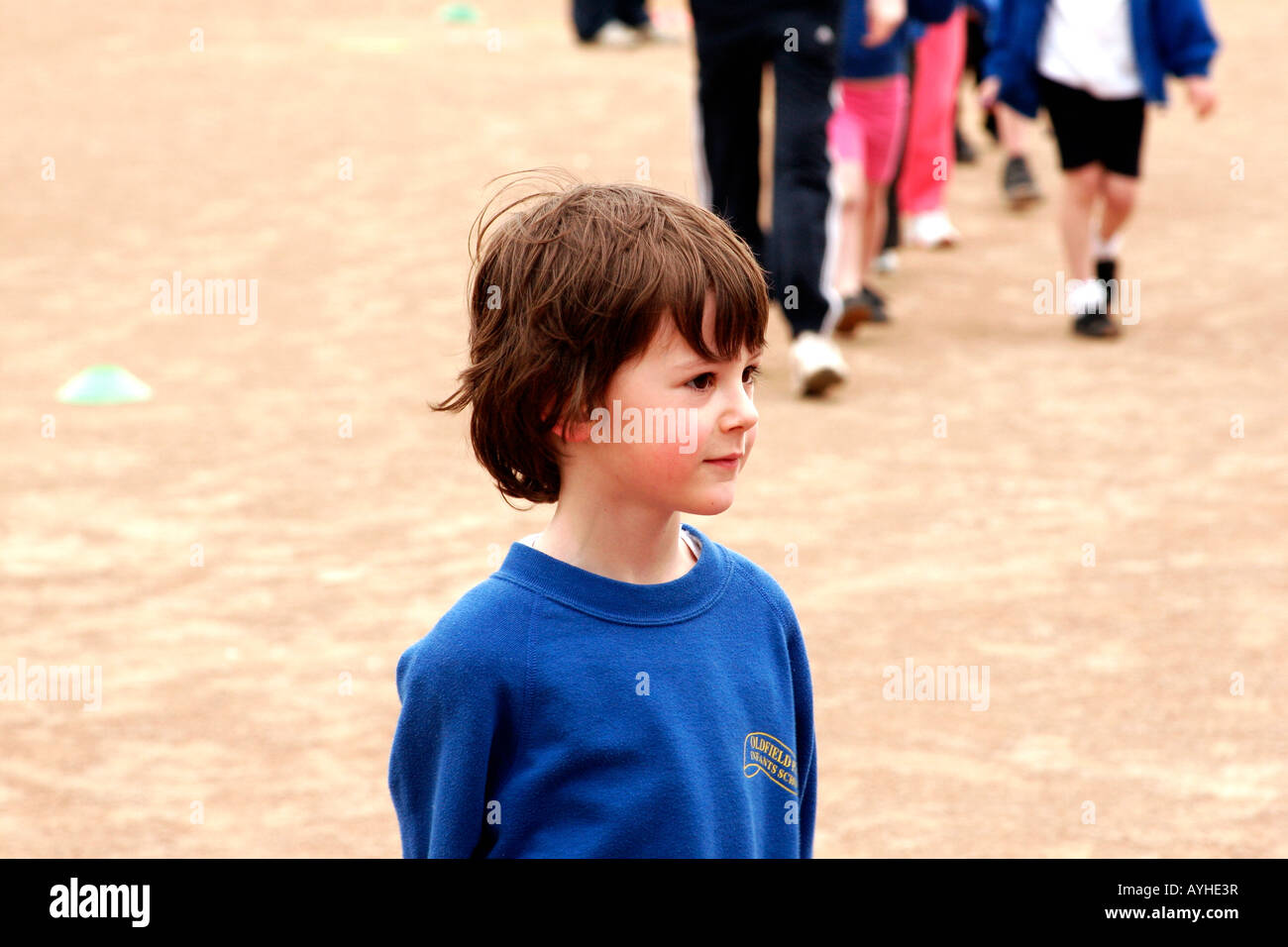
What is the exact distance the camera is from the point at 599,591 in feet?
6.09

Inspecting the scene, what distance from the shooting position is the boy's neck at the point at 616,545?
190 cm

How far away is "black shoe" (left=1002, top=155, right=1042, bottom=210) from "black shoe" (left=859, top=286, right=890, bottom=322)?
90.2 inches

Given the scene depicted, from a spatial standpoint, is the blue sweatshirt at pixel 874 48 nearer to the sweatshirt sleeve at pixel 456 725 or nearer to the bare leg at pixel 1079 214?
the bare leg at pixel 1079 214

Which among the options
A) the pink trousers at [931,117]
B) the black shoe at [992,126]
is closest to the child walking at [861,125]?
the pink trousers at [931,117]

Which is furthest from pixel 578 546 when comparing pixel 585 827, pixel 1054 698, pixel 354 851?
pixel 1054 698

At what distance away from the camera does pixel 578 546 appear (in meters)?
1.90

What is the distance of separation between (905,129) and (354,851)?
19.0 feet

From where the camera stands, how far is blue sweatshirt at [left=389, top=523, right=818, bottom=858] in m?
1.79

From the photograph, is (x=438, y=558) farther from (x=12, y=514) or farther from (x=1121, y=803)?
(x=1121, y=803)

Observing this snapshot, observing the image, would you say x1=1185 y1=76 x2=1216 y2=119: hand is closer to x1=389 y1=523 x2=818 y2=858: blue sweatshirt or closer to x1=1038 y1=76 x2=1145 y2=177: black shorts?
x1=1038 y1=76 x2=1145 y2=177: black shorts

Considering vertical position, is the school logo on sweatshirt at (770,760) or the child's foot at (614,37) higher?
the school logo on sweatshirt at (770,760)

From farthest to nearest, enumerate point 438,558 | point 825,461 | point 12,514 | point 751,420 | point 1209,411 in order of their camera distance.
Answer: point 1209,411 → point 825,461 → point 12,514 → point 438,558 → point 751,420

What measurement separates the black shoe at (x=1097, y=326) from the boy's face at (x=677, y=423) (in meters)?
5.44

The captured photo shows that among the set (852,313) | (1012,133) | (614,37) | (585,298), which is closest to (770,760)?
(585,298)
